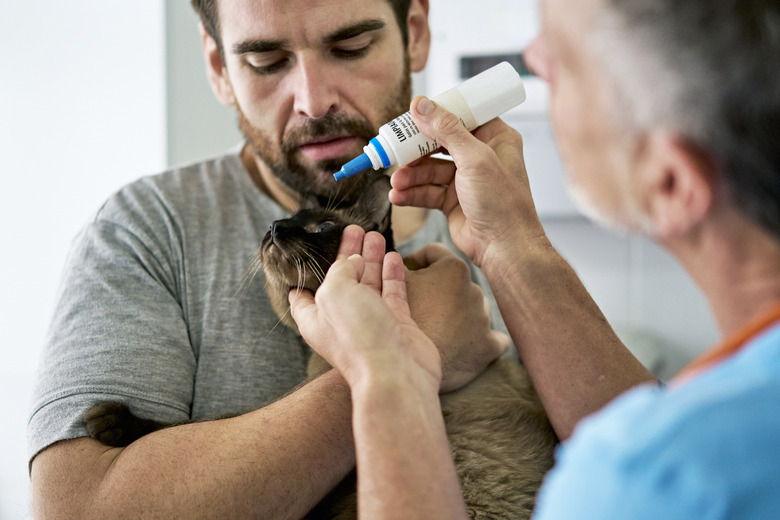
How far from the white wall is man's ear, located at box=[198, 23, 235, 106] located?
44.8 inches

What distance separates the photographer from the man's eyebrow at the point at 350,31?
1289 millimetres

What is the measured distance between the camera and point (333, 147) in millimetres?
1366

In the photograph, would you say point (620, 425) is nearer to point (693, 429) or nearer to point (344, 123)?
point (693, 429)

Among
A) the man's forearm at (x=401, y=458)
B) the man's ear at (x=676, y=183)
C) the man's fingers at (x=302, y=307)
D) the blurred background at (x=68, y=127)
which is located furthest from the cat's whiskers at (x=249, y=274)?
the blurred background at (x=68, y=127)

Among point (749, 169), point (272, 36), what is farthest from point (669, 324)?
point (749, 169)

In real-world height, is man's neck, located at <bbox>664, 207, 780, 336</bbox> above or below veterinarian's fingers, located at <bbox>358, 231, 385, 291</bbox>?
above

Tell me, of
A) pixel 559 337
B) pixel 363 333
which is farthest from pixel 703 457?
pixel 559 337

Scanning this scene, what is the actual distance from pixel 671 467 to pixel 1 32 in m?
2.65

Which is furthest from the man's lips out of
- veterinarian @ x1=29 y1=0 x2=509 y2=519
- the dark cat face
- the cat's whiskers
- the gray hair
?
the gray hair

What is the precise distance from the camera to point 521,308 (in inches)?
44.3

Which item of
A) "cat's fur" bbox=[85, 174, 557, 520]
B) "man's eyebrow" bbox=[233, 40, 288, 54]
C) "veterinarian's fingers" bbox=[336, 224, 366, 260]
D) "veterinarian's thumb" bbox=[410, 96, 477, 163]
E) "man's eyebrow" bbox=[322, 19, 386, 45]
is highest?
"man's eyebrow" bbox=[322, 19, 386, 45]

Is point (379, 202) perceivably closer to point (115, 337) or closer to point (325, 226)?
point (325, 226)

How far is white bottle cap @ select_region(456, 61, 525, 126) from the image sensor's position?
111 centimetres

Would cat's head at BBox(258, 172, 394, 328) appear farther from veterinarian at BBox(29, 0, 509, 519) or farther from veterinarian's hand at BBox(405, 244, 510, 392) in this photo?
veterinarian's hand at BBox(405, 244, 510, 392)
